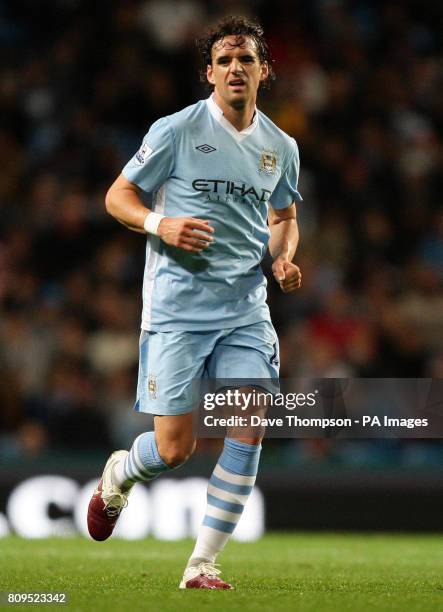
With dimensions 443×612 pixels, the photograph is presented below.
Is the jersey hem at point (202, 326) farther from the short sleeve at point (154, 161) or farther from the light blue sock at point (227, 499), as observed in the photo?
the short sleeve at point (154, 161)

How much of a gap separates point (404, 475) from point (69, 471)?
2.29 metres

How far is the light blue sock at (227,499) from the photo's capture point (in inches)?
200

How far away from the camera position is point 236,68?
5.14 m

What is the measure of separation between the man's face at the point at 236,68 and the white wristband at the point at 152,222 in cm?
59

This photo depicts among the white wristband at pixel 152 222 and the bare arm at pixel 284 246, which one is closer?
the white wristband at pixel 152 222

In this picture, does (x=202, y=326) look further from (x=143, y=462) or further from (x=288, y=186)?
(x=288, y=186)

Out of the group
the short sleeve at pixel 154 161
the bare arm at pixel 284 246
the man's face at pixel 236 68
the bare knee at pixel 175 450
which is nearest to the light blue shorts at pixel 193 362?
the bare knee at pixel 175 450

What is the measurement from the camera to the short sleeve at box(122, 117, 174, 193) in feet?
16.9

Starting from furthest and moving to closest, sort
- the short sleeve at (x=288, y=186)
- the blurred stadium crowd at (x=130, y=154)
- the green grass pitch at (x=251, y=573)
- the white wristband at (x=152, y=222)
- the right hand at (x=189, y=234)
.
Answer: the blurred stadium crowd at (x=130, y=154) < the short sleeve at (x=288, y=186) < the white wristband at (x=152, y=222) < the right hand at (x=189, y=234) < the green grass pitch at (x=251, y=573)

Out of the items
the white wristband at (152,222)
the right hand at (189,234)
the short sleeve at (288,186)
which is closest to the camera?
the right hand at (189,234)

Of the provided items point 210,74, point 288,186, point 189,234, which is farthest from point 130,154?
point 189,234

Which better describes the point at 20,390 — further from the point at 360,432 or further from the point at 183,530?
the point at 360,432

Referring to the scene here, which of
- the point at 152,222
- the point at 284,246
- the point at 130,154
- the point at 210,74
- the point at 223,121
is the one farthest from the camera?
the point at 130,154

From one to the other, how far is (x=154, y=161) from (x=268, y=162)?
1.67 feet
